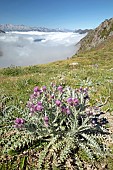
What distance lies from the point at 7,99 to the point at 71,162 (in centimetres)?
440

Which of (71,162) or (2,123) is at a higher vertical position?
(2,123)

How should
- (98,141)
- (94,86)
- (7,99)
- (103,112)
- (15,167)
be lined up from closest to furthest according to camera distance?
(15,167)
(98,141)
(103,112)
(7,99)
(94,86)

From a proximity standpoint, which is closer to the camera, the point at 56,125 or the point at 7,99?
the point at 56,125

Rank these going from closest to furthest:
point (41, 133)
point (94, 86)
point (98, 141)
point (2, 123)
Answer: point (41, 133) < point (98, 141) < point (2, 123) < point (94, 86)

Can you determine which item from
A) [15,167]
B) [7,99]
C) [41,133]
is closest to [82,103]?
[41,133]

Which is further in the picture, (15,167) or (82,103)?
(82,103)

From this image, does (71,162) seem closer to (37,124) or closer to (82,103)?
(37,124)

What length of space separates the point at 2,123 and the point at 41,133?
1.61 meters

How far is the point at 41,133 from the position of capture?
5996mm

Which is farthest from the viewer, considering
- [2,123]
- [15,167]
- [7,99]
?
[7,99]

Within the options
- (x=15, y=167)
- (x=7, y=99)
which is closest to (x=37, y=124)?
(x=15, y=167)

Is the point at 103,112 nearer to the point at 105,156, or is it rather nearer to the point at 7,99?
the point at 105,156

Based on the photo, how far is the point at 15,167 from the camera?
554 cm

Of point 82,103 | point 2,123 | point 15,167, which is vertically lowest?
point 15,167
